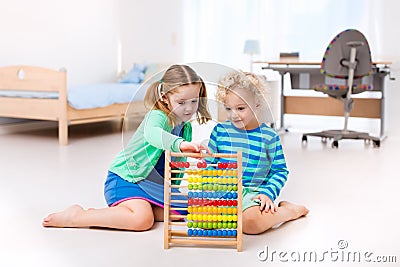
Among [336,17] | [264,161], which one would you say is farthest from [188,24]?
[264,161]

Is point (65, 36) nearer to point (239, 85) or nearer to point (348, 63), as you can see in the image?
point (348, 63)

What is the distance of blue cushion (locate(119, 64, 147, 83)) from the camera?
5.91 m

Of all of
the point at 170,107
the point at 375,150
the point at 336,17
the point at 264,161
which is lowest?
the point at 375,150

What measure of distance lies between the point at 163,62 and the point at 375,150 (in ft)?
9.74

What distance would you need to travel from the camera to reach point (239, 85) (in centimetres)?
194

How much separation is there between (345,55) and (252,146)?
259 cm

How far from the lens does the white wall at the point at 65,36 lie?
16.6 ft

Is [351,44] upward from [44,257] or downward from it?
upward

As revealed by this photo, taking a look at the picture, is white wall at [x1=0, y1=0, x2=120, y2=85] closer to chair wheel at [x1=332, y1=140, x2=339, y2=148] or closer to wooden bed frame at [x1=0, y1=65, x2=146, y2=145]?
wooden bed frame at [x1=0, y1=65, x2=146, y2=145]

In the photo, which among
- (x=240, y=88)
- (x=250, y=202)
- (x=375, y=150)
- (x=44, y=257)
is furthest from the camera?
(x=375, y=150)

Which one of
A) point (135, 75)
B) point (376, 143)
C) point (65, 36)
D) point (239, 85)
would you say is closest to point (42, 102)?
point (65, 36)

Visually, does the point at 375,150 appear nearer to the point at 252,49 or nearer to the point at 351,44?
the point at 351,44

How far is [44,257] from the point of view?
180cm

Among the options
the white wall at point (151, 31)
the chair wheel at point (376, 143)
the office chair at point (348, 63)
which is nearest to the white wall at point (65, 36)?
the white wall at point (151, 31)
